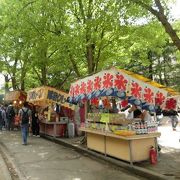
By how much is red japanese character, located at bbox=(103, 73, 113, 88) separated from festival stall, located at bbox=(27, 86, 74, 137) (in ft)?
24.0

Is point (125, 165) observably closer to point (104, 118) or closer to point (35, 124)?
point (104, 118)

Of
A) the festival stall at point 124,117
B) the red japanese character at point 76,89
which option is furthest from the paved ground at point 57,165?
the red japanese character at point 76,89

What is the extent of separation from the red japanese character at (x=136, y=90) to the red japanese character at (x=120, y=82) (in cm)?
28

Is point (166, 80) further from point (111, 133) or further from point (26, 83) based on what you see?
point (111, 133)

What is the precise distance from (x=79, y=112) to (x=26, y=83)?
15.1m

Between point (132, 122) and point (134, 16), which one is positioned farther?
point (134, 16)

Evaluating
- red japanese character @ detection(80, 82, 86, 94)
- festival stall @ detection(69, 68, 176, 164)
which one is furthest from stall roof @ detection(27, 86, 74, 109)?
festival stall @ detection(69, 68, 176, 164)

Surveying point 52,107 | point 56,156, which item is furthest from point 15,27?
point 56,156

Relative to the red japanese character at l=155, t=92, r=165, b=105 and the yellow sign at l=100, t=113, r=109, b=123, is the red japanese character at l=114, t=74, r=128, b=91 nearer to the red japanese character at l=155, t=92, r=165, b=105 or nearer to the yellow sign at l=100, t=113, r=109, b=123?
the red japanese character at l=155, t=92, r=165, b=105

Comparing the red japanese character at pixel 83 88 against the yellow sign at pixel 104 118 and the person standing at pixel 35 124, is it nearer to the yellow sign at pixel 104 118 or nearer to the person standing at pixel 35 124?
the yellow sign at pixel 104 118

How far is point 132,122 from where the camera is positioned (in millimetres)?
11359

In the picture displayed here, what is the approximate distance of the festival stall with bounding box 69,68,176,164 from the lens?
10562 mm

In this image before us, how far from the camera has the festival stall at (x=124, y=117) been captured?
1056cm

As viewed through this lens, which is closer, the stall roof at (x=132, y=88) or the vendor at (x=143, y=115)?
the stall roof at (x=132, y=88)
